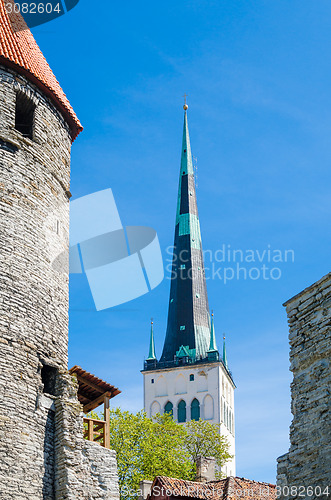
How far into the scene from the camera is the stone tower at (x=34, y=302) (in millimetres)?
14820

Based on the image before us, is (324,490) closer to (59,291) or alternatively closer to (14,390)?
(14,390)

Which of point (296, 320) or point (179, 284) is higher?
point (179, 284)

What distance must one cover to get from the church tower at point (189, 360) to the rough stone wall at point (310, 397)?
177 feet

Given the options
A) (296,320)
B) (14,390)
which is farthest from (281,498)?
(14,390)

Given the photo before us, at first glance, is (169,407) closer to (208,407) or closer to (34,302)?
(208,407)

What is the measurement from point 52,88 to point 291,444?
10639 millimetres

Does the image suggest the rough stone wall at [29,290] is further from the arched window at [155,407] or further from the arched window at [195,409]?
the arched window at [155,407]

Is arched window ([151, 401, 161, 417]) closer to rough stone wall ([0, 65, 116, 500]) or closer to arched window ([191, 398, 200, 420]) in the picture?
arched window ([191, 398, 200, 420])

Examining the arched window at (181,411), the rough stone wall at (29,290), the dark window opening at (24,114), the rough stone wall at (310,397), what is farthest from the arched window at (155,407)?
the rough stone wall at (310,397)

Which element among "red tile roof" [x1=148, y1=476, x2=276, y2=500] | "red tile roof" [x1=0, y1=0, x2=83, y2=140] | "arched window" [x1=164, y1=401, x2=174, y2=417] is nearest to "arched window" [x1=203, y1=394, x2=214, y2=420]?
"arched window" [x1=164, y1=401, x2=174, y2=417]

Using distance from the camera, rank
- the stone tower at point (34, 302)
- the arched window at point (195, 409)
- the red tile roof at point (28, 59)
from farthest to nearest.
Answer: the arched window at point (195, 409), the red tile roof at point (28, 59), the stone tower at point (34, 302)

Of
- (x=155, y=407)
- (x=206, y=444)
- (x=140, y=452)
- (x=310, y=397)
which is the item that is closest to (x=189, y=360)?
(x=155, y=407)

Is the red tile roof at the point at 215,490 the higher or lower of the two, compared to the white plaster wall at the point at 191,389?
lower

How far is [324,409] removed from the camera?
973cm
